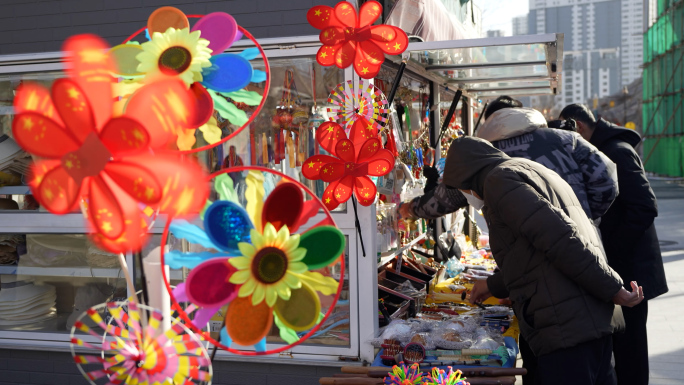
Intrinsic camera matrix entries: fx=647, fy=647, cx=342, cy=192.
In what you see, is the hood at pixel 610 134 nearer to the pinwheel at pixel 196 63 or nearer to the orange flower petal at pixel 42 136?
the pinwheel at pixel 196 63

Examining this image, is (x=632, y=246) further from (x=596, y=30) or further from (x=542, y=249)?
(x=596, y=30)

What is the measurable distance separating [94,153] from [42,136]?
0.11 meters

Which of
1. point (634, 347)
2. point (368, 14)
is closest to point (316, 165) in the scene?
point (368, 14)

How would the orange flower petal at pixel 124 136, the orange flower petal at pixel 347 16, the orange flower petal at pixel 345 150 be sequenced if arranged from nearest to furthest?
the orange flower petal at pixel 124 136 < the orange flower petal at pixel 347 16 < the orange flower petal at pixel 345 150

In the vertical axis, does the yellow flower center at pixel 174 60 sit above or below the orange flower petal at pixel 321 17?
below

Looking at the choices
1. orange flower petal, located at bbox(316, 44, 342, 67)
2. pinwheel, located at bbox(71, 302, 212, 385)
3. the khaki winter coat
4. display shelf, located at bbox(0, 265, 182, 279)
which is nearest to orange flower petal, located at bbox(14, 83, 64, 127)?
pinwheel, located at bbox(71, 302, 212, 385)

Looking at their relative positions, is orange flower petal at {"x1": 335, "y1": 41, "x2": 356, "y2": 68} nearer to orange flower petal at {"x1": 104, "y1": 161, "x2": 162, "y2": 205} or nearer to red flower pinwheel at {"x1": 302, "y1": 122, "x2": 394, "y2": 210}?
red flower pinwheel at {"x1": 302, "y1": 122, "x2": 394, "y2": 210}

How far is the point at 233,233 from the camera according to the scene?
4.78 feet

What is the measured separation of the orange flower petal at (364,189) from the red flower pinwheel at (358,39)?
507mm

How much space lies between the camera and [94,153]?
4.33 ft

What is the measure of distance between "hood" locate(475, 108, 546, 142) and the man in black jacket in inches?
32.2

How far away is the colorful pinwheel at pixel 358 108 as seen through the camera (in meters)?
3.26

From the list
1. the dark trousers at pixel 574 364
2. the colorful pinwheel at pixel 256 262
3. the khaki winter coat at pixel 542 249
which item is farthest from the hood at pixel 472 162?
the colorful pinwheel at pixel 256 262

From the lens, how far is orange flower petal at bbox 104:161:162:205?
1.31 m
